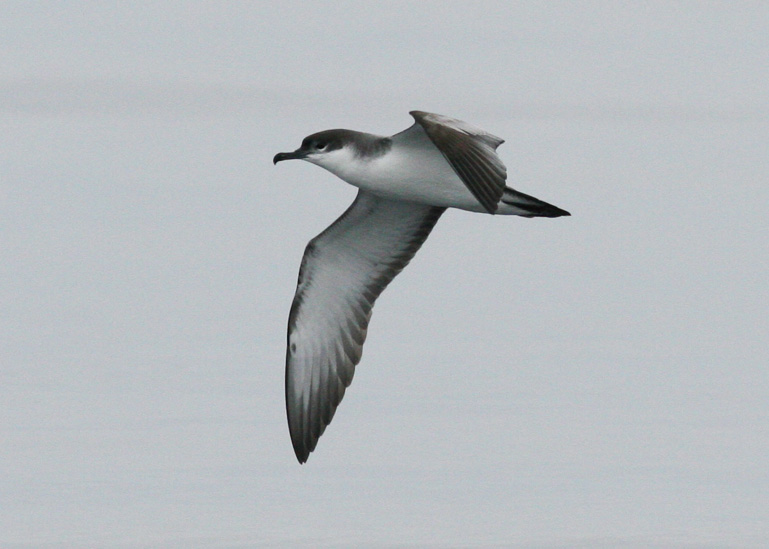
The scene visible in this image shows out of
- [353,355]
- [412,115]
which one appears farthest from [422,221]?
[412,115]

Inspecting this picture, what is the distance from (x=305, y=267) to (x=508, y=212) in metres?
2.22

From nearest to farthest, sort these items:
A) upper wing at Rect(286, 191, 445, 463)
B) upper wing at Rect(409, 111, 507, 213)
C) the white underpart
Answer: upper wing at Rect(409, 111, 507, 213) → the white underpart → upper wing at Rect(286, 191, 445, 463)

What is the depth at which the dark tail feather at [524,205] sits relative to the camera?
13.0m

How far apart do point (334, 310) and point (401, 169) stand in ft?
7.71

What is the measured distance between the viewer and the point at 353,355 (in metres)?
14.6

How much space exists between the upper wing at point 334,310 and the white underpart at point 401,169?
62.9 inches

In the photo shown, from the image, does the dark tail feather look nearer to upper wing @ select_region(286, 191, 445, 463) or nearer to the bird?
the bird

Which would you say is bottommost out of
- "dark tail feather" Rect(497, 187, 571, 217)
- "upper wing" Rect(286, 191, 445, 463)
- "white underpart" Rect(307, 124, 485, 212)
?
"upper wing" Rect(286, 191, 445, 463)

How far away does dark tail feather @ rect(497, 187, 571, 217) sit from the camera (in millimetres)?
13047

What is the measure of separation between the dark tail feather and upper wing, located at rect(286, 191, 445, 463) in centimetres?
143

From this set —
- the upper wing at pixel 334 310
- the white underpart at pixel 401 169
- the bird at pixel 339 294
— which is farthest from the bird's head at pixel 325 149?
the upper wing at pixel 334 310

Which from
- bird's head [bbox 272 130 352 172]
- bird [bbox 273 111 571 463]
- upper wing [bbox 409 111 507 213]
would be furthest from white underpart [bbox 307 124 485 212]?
upper wing [bbox 409 111 507 213]

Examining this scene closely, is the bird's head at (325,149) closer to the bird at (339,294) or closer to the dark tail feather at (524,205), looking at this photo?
the bird at (339,294)

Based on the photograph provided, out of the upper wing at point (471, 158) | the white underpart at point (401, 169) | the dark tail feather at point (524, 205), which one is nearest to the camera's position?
the upper wing at point (471, 158)
